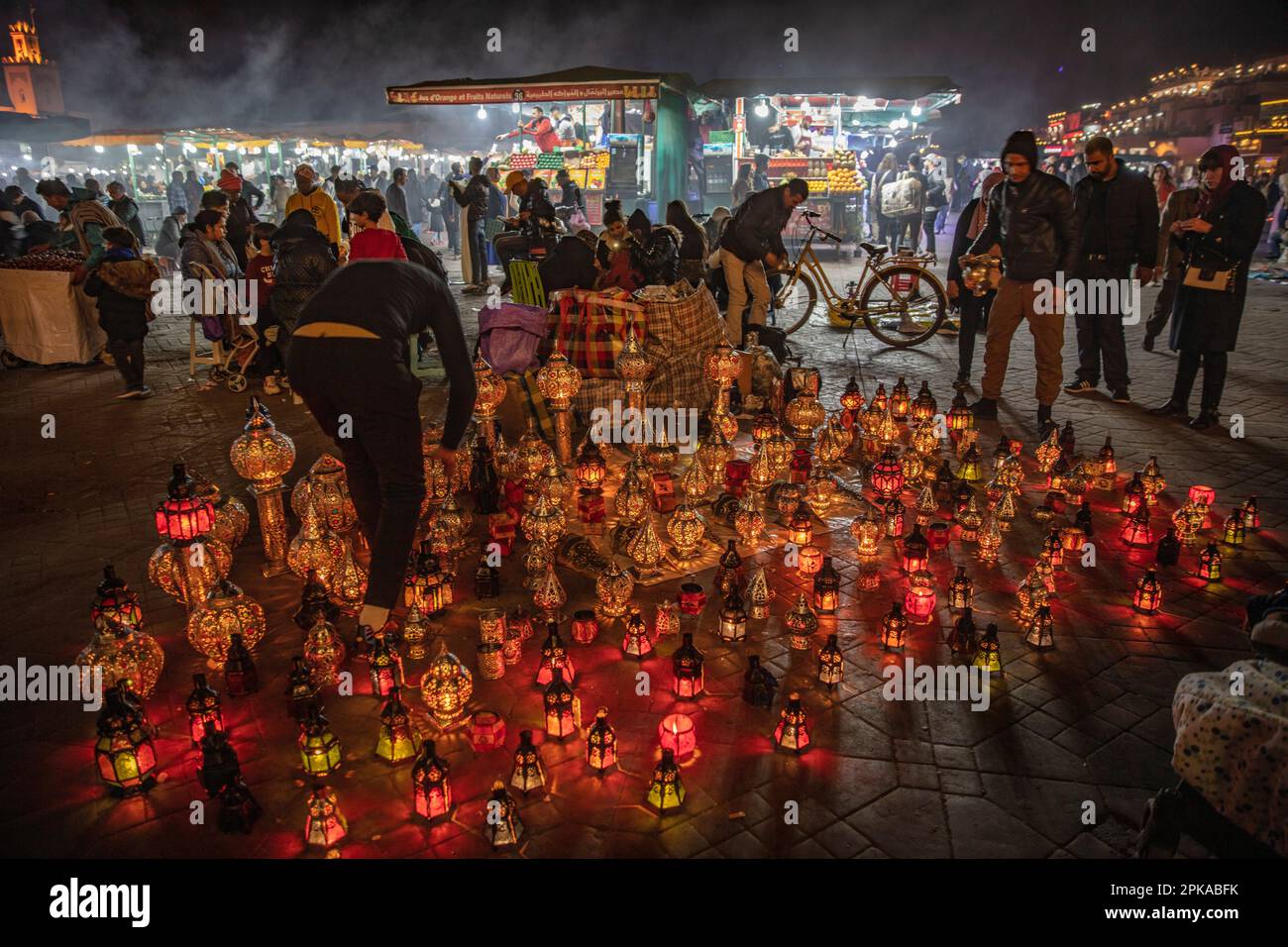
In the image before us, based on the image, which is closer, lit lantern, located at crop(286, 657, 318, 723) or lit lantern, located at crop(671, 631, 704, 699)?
lit lantern, located at crop(286, 657, 318, 723)

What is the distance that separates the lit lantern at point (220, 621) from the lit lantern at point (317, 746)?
963 millimetres

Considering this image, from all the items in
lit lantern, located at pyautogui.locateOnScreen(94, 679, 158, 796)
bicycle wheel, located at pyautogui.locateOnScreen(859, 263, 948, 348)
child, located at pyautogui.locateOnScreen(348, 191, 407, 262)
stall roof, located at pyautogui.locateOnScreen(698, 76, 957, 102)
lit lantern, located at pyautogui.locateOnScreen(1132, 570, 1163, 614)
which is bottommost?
lit lantern, located at pyautogui.locateOnScreen(94, 679, 158, 796)

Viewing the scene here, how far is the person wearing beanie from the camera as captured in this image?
276 inches

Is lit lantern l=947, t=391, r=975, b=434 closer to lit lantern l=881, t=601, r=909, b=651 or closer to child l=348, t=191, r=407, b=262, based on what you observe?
lit lantern l=881, t=601, r=909, b=651

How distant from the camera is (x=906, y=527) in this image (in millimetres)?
5656

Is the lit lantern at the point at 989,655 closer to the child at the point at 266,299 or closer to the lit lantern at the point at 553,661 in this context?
the lit lantern at the point at 553,661

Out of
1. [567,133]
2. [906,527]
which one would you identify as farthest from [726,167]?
[906,527]

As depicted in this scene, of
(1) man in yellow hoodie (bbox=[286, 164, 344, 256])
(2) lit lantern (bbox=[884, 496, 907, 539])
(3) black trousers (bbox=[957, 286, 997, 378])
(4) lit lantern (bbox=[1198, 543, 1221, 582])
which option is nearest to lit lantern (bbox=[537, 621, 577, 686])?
(2) lit lantern (bbox=[884, 496, 907, 539])

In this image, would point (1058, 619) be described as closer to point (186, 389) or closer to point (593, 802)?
point (593, 802)

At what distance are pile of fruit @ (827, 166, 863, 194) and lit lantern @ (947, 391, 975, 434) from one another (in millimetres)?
16582

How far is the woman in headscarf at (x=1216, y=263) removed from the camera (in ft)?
23.0

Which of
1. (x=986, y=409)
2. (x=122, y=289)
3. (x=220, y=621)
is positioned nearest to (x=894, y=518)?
(x=986, y=409)
